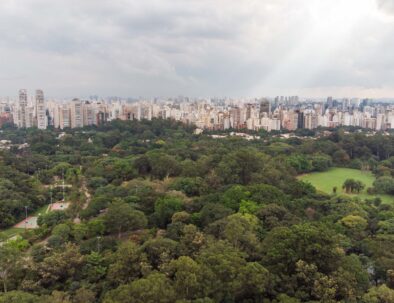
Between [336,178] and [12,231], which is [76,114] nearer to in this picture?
[12,231]

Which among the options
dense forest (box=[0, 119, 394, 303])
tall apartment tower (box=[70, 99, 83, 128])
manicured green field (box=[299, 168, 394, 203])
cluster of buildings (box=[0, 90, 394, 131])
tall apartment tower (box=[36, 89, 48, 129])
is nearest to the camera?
dense forest (box=[0, 119, 394, 303])

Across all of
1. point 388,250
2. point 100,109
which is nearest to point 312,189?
point 388,250

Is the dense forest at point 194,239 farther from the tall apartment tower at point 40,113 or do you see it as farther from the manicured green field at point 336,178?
the tall apartment tower at point 40,113

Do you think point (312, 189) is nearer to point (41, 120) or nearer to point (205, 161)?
point (205, 161)

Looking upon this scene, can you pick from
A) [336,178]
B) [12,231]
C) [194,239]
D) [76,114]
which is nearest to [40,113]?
[76,114]

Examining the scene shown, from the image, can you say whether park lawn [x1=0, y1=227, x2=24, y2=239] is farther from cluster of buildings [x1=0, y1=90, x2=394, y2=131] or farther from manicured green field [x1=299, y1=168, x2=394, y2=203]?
cluster of buildings [x1=0, y1=90, x2=394, y2=131]

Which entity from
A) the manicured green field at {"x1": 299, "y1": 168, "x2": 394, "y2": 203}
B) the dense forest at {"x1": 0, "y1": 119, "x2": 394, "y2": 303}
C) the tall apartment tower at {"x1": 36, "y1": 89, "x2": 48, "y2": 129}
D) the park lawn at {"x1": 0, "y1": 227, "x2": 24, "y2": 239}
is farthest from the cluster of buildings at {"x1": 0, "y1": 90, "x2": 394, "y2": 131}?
the park lawn at {"x1": 0, "y1": 227, "x2": 24, "y2": 239}
